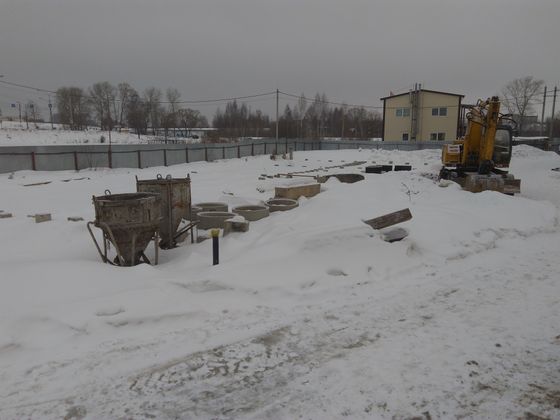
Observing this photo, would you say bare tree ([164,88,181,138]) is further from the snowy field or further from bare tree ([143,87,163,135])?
the snowy field

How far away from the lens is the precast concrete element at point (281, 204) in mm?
11734

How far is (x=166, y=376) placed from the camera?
4172 mm

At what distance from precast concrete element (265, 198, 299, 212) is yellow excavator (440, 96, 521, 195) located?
7.82 m

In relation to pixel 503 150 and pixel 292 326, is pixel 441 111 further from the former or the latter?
pixel 292 326

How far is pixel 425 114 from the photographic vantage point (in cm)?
5350

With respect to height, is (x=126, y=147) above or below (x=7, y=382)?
above

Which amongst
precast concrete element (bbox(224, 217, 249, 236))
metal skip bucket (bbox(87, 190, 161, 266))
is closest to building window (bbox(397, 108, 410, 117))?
precast concrete element (bbox(224, 217, 249, 236))

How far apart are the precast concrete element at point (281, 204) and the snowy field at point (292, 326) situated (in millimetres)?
1754

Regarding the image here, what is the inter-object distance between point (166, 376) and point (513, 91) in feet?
306

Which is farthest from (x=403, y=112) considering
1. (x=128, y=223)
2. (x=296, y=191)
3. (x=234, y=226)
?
(x=128, y=223)

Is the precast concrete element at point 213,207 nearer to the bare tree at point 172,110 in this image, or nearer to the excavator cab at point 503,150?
the excavator cab at point 503,150

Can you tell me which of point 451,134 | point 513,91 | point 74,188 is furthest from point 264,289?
point 513,91

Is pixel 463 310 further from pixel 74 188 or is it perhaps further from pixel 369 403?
pixel 74 188

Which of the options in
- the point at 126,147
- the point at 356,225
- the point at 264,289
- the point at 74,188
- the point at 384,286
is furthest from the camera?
the point at 126,147
